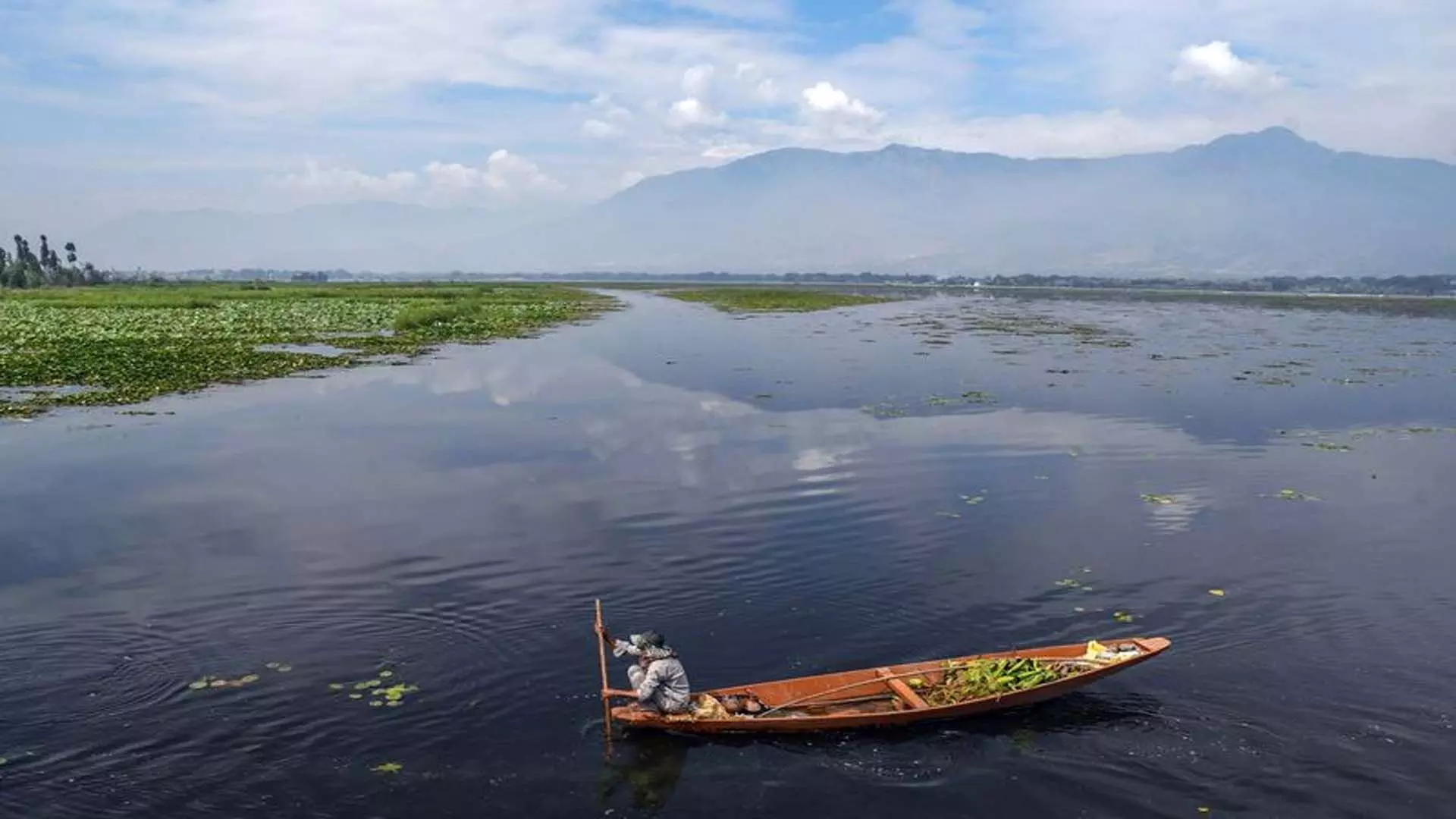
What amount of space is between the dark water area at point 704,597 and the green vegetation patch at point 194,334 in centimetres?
607

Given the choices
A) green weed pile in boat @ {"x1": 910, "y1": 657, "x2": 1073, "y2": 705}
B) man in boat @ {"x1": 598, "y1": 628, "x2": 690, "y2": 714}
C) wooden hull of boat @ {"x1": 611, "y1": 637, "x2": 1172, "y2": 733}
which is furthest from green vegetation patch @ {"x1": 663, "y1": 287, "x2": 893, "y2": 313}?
man in boat @ {"x1": 598, "y1": 628, "x2": 690, "y2": 714}

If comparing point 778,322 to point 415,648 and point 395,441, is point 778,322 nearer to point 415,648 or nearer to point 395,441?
point 395,441

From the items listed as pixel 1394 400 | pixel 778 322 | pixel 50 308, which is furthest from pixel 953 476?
pixel 50 308

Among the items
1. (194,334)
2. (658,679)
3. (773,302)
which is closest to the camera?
(658,679)

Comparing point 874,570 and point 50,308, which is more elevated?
point 50,308

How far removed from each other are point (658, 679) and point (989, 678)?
4.55 metres

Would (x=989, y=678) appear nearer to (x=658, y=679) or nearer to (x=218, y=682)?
(x=658, y=679)

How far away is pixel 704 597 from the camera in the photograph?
17.0m

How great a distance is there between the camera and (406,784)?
1135cm

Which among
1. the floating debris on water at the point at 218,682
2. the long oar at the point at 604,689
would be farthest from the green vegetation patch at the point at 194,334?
the long oar at the point at 604,689

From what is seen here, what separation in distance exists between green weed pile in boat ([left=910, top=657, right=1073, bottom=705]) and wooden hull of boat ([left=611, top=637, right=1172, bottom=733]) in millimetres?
152

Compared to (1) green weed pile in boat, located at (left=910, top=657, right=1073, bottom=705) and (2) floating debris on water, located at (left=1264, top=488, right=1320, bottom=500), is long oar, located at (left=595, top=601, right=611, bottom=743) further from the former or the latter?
(2) floating debris on water, located at (left=1264, top=488, right=1320, bottom=500)

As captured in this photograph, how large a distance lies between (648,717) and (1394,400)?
41056mm

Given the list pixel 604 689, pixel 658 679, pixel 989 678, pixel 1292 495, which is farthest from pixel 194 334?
pixel 989 678
